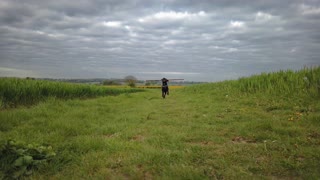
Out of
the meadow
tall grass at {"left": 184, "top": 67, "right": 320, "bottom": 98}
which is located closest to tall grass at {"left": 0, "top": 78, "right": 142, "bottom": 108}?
the meadow

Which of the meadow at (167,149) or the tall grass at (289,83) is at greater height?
the tall grass at (289,83)

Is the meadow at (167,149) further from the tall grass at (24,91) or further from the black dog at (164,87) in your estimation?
the black dog at (164,87)

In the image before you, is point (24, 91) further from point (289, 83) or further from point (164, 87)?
point (289, 83)

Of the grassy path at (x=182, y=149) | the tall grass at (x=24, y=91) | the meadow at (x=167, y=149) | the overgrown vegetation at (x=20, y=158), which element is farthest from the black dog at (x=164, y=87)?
the overgrown vegetation at (x=20, y=158)

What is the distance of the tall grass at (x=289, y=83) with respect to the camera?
36.2 feet

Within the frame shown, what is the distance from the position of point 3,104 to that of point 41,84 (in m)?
3.88

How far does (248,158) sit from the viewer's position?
4.22m

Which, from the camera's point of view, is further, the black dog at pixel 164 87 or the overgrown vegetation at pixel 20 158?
the black dog at pixel 164 87

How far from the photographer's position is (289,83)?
486 inches

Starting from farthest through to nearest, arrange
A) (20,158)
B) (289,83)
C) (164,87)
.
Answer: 1. (164,87)
2. (289,83)
3. (20,158)

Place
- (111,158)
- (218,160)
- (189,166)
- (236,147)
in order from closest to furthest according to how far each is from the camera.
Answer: (189,166) → (218,160) → (111,158) → (236,147)

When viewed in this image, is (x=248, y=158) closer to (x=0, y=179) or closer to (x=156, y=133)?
(x=156, y=133)

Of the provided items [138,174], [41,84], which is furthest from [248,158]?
[41,84]

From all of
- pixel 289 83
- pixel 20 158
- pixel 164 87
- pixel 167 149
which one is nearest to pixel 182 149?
pixel 167 149
